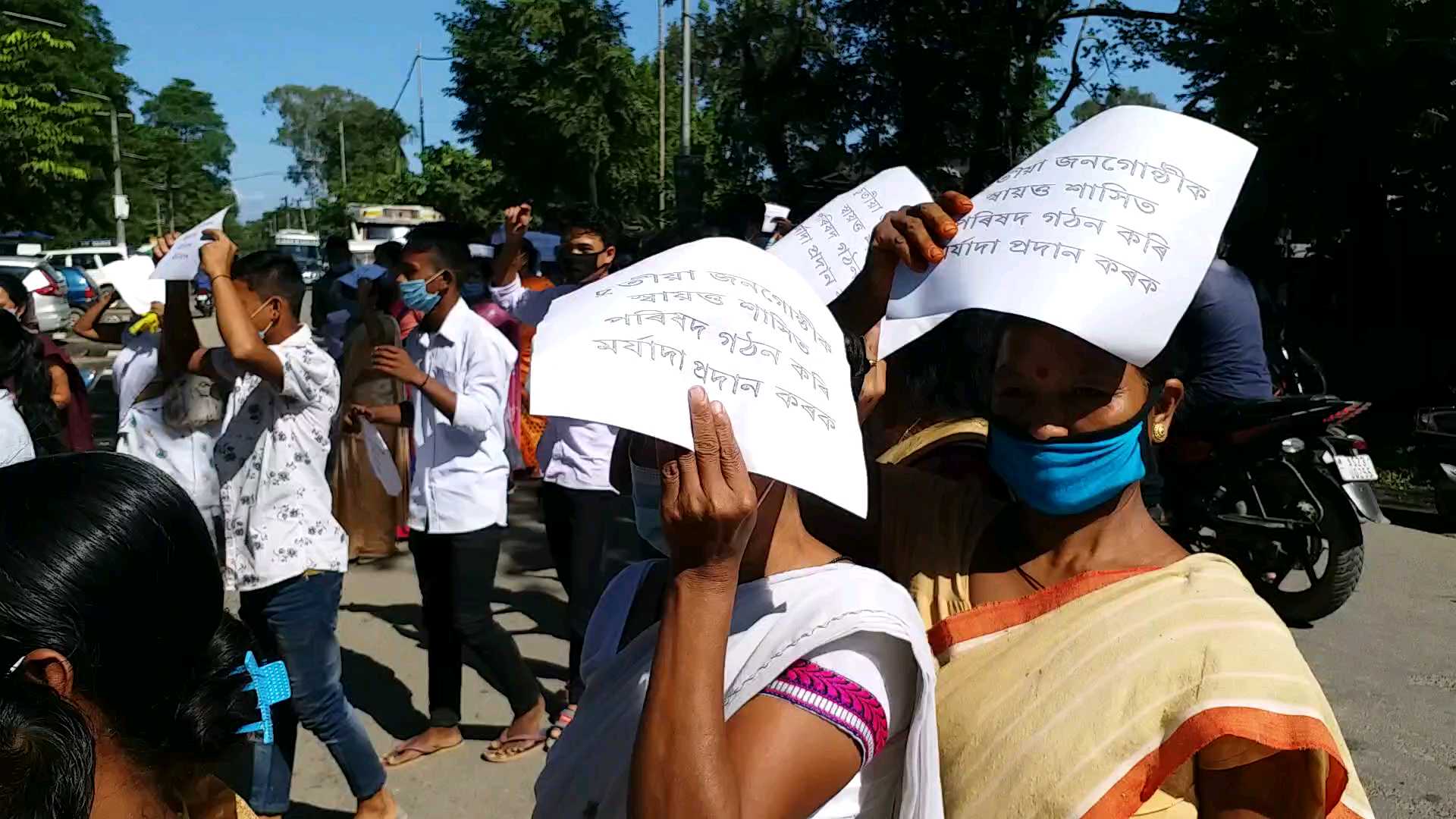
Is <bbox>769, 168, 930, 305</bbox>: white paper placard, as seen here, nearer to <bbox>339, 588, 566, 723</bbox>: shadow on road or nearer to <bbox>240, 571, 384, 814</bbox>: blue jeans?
<bbox>240, 571, 384, 814</bbox>: blue jeans

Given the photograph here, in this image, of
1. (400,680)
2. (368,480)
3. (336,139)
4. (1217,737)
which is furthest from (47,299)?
(336,139)

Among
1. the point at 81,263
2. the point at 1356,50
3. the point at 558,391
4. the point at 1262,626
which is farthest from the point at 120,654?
the point at 81,263

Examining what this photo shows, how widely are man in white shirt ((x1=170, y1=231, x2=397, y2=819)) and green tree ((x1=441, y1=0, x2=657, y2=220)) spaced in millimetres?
22552

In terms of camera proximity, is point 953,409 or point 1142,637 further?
point 953,409

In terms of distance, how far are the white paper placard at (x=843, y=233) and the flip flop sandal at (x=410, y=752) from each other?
2867 millimetres

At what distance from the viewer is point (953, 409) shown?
239 cm

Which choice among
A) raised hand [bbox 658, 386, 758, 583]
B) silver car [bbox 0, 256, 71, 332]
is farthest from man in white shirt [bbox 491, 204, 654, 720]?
silver car [bbox 0, 256, 71, 332]

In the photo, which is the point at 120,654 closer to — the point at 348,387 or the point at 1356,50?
the point at 348,387

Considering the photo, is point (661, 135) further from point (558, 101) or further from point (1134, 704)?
point (1134, 704)

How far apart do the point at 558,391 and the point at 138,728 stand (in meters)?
0.67

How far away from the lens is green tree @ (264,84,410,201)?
66.9m

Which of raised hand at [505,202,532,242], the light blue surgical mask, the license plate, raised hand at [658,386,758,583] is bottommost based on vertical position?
the license plate

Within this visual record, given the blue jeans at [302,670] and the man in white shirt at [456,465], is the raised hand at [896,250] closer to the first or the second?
the blue jeans at [302,670]

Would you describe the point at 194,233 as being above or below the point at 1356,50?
below
